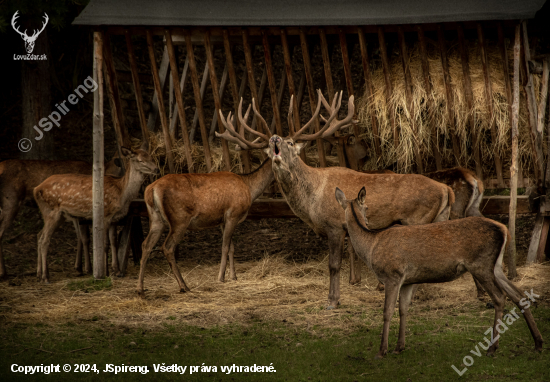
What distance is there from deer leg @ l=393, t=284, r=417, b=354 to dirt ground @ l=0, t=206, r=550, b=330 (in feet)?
3.04

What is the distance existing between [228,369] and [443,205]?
361cm

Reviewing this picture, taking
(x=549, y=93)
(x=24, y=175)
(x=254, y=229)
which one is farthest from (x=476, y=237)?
(x=254, y=229)

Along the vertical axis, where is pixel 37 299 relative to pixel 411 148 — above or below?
below

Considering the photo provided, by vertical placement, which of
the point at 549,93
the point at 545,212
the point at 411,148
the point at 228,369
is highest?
the point at 549,93

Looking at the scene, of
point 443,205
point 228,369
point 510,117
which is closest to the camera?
point 228,369

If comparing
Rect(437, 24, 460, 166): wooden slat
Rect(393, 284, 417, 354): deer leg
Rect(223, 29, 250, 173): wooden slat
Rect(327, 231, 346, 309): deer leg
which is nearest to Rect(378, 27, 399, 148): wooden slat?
Rect(437, 24, 460, 166): wooden slat

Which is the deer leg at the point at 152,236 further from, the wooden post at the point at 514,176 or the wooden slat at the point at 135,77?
the wooden post at the point at 514,176

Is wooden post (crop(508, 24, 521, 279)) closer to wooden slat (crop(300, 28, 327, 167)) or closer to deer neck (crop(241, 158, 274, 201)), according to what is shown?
wooden slat (crop(300, 28, 327, 167))

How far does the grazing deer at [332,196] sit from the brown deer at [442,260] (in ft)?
5.83

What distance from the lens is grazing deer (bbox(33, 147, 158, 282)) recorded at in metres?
9.31

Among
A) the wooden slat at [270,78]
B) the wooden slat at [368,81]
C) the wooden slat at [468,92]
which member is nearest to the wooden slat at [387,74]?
the wooden slat at [368,81]

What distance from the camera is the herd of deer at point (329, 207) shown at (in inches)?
231

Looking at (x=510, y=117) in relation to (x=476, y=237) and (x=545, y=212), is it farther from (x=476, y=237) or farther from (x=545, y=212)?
(x=476, y=237)

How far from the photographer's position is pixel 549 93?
388 inches
